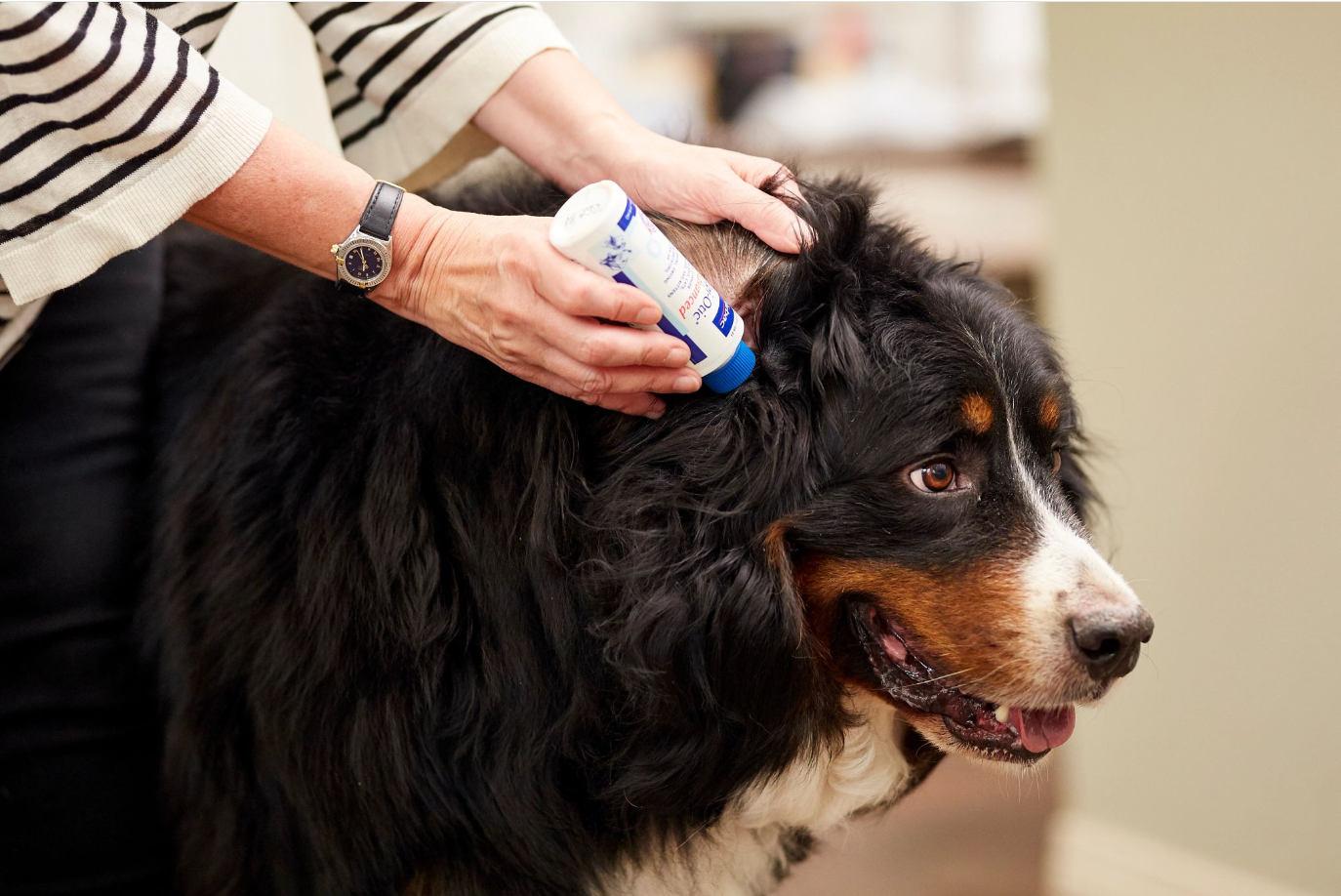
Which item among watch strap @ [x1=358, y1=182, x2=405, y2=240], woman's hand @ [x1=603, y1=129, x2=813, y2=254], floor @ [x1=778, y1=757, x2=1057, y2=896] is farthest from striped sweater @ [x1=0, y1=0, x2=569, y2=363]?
floor @ [x1=778, y1=757, x2=1057, y2=896]

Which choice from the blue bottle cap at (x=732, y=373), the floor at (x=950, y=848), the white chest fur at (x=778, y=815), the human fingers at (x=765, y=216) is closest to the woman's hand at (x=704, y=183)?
the human fingers at (x=765, y=216)

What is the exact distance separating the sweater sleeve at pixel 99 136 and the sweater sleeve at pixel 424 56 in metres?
0.31

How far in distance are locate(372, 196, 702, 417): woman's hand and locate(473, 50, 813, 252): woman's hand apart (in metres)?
0.21

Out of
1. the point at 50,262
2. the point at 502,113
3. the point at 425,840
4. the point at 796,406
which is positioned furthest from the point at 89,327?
the point at 796,406

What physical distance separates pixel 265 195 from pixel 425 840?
2.05 ft

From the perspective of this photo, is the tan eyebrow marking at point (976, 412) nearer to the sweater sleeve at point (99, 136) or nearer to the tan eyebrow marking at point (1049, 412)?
the tan eyebrow marking at point (1049, 412)

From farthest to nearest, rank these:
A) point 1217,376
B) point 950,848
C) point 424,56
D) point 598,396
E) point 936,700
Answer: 1. point 950,848
2. point 1217,376
3. point 424,56
4. point 936,700
5. point 598,396

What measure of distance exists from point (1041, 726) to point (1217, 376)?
1018mm

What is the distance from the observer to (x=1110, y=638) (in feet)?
3.29

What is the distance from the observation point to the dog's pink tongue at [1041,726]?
Result: 3.61 feet

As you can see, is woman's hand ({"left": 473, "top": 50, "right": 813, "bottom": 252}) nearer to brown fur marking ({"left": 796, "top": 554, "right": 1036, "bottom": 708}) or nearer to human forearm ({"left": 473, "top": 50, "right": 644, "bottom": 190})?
human forearm ({"left": 473, "top": 50, "right": 644, "bottom": 190})

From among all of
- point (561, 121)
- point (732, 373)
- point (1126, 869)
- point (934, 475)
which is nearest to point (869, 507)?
point (934, 475)

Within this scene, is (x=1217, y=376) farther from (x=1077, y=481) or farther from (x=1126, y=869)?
(x=1126, y=869)

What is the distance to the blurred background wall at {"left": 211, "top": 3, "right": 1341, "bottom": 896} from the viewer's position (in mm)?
1704
